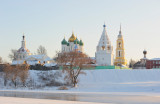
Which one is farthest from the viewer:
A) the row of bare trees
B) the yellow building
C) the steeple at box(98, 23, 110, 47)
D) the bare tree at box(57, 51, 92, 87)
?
the yellow building

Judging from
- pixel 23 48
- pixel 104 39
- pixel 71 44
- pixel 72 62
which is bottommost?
pixel 72 62

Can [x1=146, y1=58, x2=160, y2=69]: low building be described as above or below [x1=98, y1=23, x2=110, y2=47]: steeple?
below

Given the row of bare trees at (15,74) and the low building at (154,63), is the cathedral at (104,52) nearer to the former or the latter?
the low building at (154,63)

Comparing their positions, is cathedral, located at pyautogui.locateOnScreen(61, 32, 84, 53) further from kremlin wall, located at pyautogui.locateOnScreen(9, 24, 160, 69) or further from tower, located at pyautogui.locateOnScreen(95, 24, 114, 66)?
tower, located at pyautogui.locateOnScreen(95, 24, 114, 66)

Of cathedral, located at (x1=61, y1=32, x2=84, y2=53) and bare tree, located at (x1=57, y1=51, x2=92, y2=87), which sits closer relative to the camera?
bare tree, located at (x1=57, y1=51, x2=92, y2=87)

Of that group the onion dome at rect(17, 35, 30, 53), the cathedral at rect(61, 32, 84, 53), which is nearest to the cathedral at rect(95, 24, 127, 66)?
the cathedral at rect(61, 32, 84, 53)

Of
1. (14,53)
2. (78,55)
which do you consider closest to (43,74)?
(78,55)

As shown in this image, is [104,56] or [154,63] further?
[104,56]

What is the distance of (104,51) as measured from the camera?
230ft

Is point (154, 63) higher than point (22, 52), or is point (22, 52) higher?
point (22, 52)

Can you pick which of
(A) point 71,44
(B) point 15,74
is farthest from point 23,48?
(B) point 15,74

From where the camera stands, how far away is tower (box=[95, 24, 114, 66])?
7000 centimetres

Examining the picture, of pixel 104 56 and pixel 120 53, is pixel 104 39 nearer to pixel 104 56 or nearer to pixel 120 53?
pixel 104 56

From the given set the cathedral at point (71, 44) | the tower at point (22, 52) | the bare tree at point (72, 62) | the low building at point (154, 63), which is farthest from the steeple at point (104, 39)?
the bare tree at point (72, 62)
